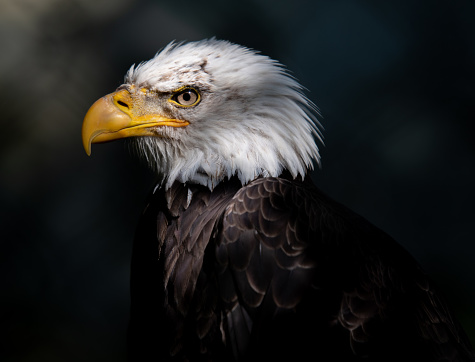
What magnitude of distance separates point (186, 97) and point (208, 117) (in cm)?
12

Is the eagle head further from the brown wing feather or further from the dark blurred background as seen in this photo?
the dark blurred background

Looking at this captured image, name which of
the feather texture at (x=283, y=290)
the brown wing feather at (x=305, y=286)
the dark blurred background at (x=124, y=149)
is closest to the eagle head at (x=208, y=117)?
the feather texture at (x=283, y=290)

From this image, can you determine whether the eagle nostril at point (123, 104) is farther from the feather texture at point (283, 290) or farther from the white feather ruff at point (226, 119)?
the feather texture at point (283, 290)

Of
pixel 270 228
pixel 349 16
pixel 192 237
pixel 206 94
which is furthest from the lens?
pixel 349 16

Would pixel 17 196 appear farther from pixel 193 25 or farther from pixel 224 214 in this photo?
pixel 224 214

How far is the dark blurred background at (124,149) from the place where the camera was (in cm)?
371

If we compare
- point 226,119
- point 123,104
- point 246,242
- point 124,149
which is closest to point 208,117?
point 226,119

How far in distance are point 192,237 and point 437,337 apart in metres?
0.95

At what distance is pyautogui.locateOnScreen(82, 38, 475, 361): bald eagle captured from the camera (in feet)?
6.20

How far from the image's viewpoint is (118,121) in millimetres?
2285

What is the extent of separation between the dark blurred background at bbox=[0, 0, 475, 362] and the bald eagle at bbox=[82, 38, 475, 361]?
138 centimetres

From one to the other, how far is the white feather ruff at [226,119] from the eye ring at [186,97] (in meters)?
0.02

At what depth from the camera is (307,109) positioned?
2449 mm

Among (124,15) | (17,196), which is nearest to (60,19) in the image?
(124,15)
